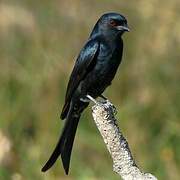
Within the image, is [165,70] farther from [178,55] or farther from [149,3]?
[149,3]

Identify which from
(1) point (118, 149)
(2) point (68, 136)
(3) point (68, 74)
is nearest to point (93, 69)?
(2) point (68, 136)

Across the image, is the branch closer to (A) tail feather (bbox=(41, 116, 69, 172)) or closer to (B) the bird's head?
(A) tail feather (bbox=(41, 116, 69, 172))

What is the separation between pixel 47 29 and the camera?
358 inches

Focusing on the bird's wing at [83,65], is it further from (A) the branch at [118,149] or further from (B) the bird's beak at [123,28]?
(A) the branch at [118,149]

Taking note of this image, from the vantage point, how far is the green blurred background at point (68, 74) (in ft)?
25.9

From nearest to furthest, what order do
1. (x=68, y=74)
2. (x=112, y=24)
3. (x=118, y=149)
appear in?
(x=118, y=149)
(x=112, y=24)
(x=68, y=74)

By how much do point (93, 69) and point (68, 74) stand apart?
298cm

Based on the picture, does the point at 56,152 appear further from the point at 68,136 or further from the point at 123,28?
the point at 123,28

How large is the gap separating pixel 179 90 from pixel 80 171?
51.1 inches

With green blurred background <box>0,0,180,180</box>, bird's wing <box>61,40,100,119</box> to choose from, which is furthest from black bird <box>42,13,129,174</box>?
green blurred background <box>0,0,180,180</box>

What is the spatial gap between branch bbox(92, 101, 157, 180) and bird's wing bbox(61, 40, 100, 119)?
1.09m

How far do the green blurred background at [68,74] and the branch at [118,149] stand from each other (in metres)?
2.85

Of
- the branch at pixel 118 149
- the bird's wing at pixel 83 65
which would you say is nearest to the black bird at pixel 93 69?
the bird's wing at pixel 83 65

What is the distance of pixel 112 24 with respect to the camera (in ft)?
18.9
